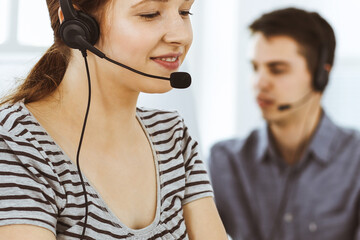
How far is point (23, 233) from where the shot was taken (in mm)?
727

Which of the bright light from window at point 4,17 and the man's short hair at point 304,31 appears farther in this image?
the man's short hair at point 304,31

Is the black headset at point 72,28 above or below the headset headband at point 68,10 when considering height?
below

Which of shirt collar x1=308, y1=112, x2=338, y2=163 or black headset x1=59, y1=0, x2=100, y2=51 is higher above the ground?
black headset x1=59, y1=0, x2=100, y2=51

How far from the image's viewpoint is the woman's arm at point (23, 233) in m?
0.72

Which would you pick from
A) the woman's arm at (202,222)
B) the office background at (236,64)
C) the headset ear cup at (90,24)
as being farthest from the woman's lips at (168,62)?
the office background at (236,64)

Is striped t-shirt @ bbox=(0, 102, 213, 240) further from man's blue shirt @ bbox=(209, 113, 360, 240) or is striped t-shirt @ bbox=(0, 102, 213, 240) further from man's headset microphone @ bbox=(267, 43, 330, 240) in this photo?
man's headset microphone @ bbox=(267, 43, 330, 240)

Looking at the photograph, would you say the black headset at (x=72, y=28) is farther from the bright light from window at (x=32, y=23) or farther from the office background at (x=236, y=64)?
the office background at (x=236, y=64)

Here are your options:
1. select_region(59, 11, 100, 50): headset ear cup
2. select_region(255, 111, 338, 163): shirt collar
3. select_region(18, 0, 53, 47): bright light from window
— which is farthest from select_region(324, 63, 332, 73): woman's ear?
select_region(59, 11, 100, 50): headset ear cup

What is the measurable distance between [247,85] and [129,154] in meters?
1.83

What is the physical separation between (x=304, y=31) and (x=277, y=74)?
0.68 feet

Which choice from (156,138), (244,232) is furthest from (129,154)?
(244,232)

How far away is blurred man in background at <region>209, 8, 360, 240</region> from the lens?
1.90 m

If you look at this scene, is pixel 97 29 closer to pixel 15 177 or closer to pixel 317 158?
pixel 15 177

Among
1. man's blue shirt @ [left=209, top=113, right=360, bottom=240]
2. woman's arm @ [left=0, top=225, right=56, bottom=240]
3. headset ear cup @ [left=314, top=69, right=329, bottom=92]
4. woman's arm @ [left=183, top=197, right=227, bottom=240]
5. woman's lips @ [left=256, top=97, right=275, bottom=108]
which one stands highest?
headset ear cup @ [left=314, top=69, right=329, bottom=92]
